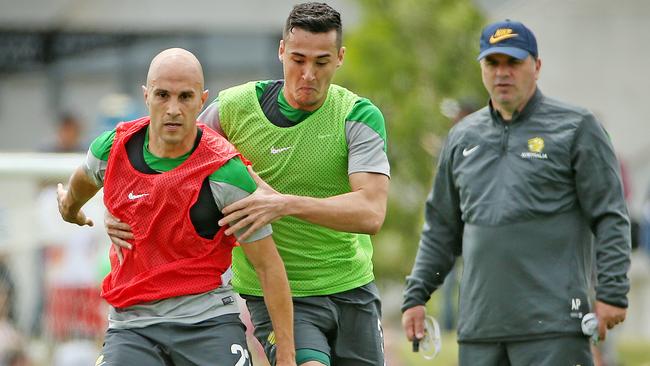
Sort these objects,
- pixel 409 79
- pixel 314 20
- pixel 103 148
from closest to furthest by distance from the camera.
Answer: pixel 103 148
pixel 314 20
pixel 409 79

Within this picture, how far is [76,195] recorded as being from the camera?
277 inches

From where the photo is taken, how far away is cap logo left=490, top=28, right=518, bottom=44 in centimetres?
783

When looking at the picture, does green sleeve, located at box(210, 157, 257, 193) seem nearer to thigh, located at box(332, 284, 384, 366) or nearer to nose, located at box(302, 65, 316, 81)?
nose, located at box(302, 65, 316, 81)

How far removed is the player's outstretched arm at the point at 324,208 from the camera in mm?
6512

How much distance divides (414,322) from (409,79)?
11066 millimetres

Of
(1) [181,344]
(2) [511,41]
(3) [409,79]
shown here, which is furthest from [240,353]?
(3) [409,79]

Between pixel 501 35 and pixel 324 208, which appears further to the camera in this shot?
pixel 501 35

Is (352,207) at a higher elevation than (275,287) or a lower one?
higher

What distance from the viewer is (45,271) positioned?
14109 mm

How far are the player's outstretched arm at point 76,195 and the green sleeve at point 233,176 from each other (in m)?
0.70

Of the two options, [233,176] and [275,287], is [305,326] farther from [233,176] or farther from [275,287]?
[233,176]

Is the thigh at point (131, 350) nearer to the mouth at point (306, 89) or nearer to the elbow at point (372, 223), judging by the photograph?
the elbow at point (372, 223)

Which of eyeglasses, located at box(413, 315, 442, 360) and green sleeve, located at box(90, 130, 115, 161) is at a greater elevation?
green sleeve, located at box(90, 130, 115, 161)

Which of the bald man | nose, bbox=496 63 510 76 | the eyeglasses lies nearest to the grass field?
the eyeglasses
